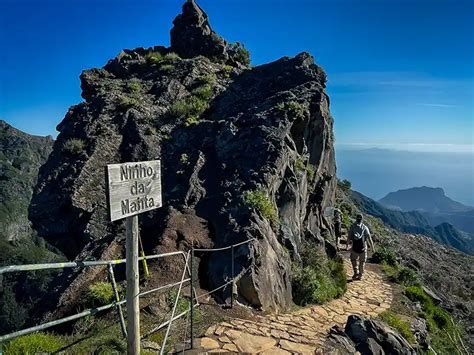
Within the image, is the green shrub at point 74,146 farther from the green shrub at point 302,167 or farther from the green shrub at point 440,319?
the green shrub at point 440,319

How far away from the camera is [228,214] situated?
1112 cm

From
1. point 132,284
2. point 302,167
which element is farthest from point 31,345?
point 302,167

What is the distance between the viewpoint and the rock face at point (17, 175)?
13044cm

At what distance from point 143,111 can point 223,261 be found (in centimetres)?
928

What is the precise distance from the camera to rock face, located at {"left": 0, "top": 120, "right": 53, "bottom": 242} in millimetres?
130438

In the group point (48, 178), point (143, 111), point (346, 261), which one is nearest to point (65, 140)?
point (48, 178)

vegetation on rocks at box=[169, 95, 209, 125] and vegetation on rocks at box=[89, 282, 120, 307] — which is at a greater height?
vegetation on rocks at box=[169, 95, 209, 125]

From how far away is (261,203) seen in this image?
36.8 feet

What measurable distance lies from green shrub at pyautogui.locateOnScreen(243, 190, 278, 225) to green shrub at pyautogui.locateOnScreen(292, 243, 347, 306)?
178cm

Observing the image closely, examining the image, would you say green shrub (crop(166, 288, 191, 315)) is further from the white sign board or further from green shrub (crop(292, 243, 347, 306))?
green shrub (crop(292, 243, 347, 306))

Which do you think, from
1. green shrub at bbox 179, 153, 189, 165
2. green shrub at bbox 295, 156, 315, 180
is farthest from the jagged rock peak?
green shrub at bbox 179, 153, 189, 165

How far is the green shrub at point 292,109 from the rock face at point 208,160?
5 centimetres

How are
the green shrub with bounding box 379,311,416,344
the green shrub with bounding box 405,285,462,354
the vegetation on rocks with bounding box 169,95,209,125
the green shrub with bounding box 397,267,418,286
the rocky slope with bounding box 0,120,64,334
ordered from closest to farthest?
the green shrub with bounding box 379,311,416,344 → the green shrub with bounding box 405,285,462,354 → the green shrub with bounding box 397,267,418,286 → the vegetation on rocks with bounding box 169,95,209,125 → the rocky slope with bounding box 0,120,64,334

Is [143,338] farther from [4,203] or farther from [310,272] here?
[4,203]
